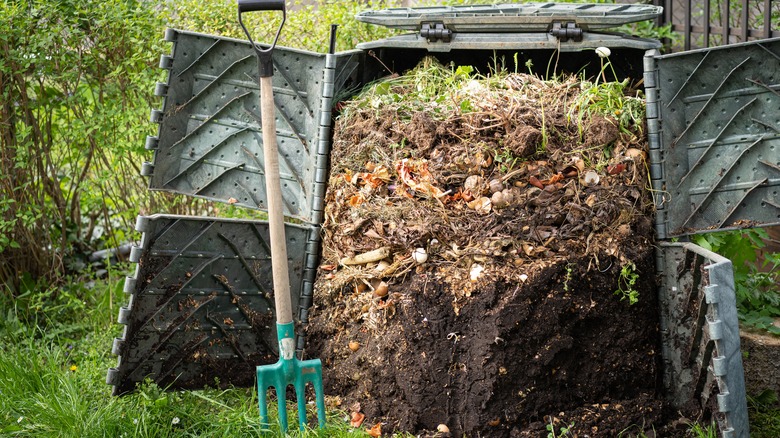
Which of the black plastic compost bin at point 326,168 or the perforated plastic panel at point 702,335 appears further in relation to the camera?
the black plastic compost bin at point 326,168

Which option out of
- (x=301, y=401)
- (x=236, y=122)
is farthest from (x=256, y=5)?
(x=301, y=401)

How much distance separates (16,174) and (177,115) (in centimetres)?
164

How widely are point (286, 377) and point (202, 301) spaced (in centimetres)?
59

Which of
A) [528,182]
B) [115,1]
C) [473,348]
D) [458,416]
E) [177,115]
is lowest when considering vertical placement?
[458,416]

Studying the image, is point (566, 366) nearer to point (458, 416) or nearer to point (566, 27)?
point (458, 416)

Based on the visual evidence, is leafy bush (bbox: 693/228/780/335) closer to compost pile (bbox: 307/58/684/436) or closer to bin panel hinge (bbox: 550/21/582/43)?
compost pile (bbox: 307/58/684/436)

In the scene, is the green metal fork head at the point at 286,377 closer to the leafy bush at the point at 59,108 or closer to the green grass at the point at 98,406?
the green grass at the point at 98,406

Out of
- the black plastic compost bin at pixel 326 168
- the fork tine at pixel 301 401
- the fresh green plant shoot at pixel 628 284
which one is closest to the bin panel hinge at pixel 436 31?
the black plastic compost bin at pixel 326 168

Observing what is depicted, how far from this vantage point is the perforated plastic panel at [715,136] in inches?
136

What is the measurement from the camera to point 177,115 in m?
4.09

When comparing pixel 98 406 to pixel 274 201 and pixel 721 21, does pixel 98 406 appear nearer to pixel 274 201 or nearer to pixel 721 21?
pixel 274 201

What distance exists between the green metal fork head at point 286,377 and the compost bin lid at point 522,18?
1510 millimetres

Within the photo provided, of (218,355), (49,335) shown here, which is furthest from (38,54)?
(218,355)

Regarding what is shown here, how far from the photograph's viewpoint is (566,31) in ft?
12.4
